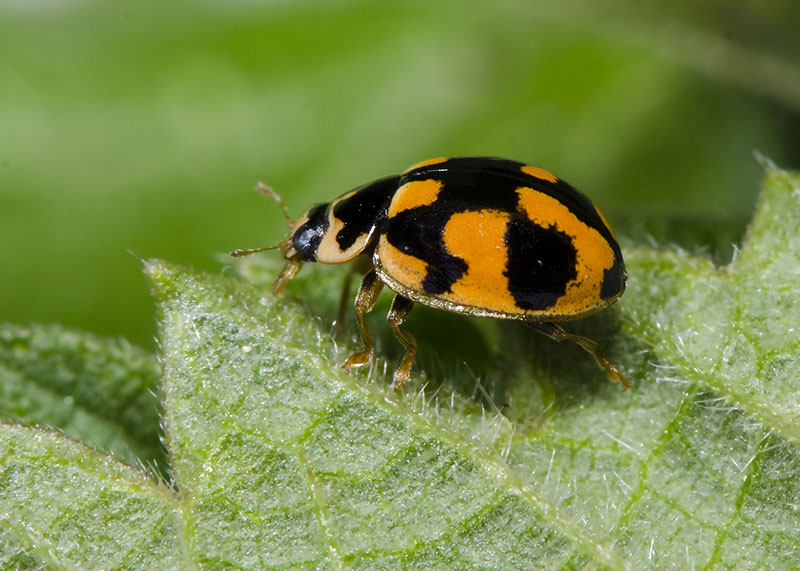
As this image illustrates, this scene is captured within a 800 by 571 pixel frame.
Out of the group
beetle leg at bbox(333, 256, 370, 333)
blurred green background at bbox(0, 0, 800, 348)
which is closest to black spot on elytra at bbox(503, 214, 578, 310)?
beetle leg at bbox(333, 256, 370, 333)

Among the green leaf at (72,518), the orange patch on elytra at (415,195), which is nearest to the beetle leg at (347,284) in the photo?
the orange patch on elytra at (415,195)

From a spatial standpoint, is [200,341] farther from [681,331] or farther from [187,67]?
[187,67]

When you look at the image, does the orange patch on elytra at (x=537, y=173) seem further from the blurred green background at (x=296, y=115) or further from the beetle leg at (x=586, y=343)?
the blurred green background at (x=296, y=115)

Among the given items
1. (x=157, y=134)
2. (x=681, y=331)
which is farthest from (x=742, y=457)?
(x=157, y=134)

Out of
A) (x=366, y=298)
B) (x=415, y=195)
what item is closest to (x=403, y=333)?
(x=366, y=298)

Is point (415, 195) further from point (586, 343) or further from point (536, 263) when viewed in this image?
point (586, 343)

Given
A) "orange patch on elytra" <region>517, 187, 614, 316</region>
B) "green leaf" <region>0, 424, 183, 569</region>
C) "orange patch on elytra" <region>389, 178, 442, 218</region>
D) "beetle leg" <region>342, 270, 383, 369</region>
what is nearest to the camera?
"green leaf" <region>0, 424, 183, 569</region>

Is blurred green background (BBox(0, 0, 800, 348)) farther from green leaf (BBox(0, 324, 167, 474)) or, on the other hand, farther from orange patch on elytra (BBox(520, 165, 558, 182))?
orange patch on elytra (BBox(520, 165, 558, 182))
